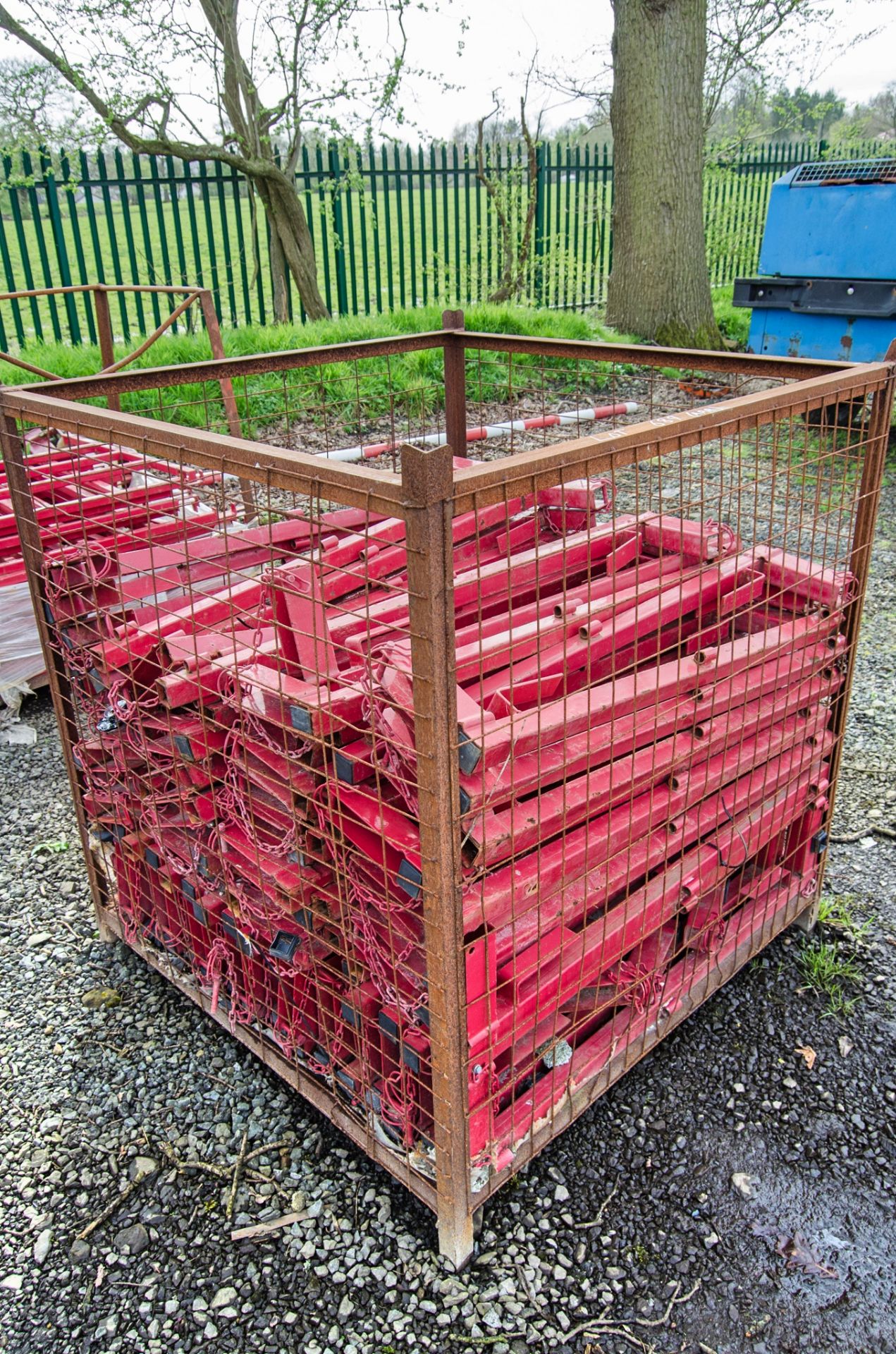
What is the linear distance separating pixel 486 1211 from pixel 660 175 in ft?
39.3

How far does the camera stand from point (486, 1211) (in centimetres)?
260

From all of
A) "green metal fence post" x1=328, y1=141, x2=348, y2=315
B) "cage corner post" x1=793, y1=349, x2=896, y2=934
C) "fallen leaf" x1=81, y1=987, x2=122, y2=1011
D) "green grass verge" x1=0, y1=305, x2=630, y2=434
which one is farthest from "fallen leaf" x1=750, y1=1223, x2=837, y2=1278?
"green metal fence post" x1=328, y1=141, x2=348, y2=315

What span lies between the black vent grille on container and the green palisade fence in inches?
229

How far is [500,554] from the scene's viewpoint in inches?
140

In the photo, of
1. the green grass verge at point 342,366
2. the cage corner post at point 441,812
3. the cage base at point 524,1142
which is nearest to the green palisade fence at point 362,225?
the green grass verge at point 342,366

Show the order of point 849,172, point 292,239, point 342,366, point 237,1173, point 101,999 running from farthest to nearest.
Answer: point 292,239
point 342,366
point 849,172
point 101,999
point 237,1173

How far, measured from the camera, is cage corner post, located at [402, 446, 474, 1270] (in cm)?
179

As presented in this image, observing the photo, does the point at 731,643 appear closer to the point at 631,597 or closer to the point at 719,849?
the point at 631,597

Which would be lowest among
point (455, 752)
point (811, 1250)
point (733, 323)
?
point (811, 1250)

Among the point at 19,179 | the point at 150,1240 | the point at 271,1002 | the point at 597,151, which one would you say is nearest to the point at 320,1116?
the point at 271,1002

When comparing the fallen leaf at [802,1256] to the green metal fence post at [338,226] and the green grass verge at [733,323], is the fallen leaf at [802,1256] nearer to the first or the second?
the green grass verge at [733,323]

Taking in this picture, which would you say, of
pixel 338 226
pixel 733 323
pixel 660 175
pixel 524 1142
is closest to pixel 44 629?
pixel 524 1142

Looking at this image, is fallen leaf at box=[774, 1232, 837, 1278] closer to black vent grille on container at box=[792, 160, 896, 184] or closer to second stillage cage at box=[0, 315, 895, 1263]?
second stillage cage at box=[0, 315, 895, 1263]

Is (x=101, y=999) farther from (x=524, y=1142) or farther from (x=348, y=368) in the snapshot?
(x=348, y=368)
